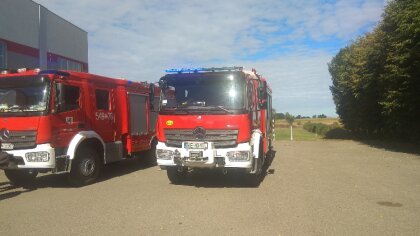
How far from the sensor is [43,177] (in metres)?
11.6

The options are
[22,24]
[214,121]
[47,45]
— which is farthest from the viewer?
[47,45]

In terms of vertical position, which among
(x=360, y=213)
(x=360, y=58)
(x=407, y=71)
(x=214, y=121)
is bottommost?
(x=360, y=213)

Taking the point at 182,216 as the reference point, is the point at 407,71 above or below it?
above

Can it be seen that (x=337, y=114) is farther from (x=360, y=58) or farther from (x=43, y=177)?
(x=43, y=177)

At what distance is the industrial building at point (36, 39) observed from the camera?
2044cm

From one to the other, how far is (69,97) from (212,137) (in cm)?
368

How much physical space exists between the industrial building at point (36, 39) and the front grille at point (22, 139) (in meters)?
12.7

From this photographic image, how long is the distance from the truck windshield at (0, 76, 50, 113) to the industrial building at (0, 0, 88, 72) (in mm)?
12051

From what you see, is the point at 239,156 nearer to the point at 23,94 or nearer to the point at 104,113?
the point at 104,113

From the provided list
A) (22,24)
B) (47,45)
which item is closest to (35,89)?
(22,24)

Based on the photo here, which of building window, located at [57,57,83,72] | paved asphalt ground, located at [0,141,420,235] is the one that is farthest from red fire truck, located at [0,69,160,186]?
building window, located at [57,57,83,72]

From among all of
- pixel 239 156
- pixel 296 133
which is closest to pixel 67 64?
pixel 239 156

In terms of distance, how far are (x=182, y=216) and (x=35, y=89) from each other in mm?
4874

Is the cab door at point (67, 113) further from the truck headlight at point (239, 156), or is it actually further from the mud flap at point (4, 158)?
the truck headlight at point (239, 156)
